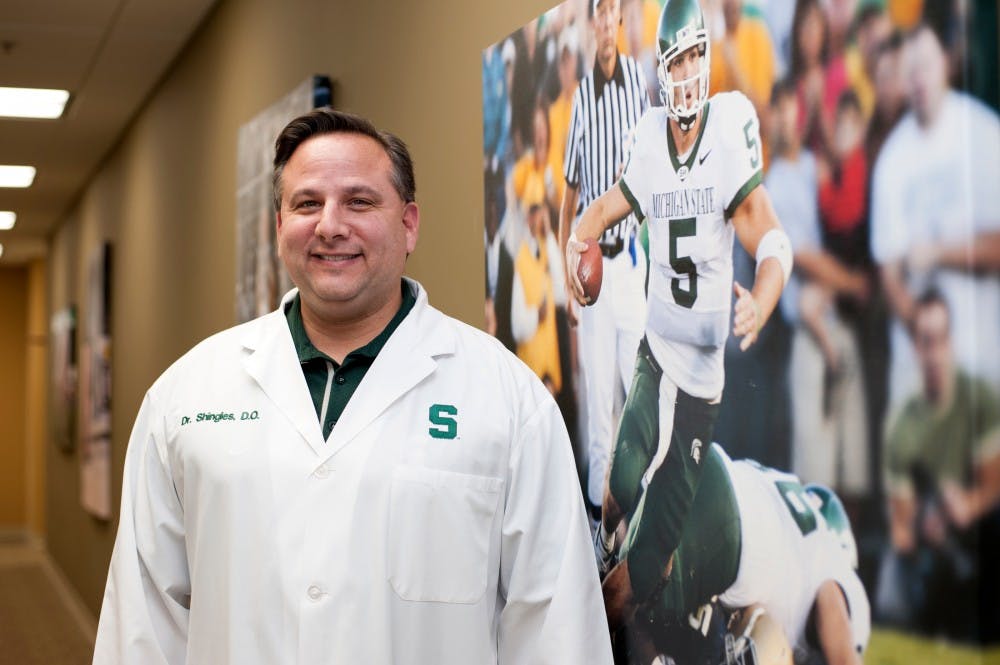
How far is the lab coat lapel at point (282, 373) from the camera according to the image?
1624 mm

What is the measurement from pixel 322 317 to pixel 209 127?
3.01 m

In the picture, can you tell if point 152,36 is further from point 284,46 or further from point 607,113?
point 607,113

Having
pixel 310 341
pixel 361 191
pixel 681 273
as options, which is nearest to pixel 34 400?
pixel 310 341

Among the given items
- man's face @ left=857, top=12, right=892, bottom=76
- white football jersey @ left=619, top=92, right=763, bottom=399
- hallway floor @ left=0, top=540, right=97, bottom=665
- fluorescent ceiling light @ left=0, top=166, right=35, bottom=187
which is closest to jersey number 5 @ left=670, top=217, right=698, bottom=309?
white football jersey @ left=619, top=92, right=763, bottom=399

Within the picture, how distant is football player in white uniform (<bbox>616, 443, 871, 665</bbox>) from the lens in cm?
115

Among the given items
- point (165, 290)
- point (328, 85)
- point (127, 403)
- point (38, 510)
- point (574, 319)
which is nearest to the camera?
point (574, 319)

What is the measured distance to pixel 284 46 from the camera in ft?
11.4

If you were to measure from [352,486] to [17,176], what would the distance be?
6814 mm

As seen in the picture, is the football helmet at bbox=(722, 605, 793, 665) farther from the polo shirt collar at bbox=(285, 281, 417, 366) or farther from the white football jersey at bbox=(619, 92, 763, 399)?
the polo shirt collar at bbox=(285, 281, 417, 366)

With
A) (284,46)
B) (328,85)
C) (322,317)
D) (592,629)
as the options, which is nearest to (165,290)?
(284,46)

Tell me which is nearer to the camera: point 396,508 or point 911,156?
point 911,156

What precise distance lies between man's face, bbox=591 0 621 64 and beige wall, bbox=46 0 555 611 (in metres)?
0.26

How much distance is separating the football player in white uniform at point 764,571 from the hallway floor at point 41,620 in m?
5.24

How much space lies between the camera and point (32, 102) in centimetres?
562
